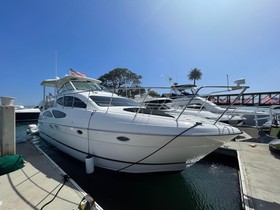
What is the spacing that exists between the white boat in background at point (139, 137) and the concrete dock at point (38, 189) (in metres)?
1.06

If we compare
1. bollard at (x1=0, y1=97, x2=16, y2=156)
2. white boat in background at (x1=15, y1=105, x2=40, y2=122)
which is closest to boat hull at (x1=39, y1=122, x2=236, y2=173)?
bollard at (x1=0, y1=97, x2=16, y2=156)

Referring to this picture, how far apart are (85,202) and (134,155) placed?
1.54 meters

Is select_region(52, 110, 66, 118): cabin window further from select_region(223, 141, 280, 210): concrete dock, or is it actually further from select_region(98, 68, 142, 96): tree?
select_region(98, 68, 142, 96): tree

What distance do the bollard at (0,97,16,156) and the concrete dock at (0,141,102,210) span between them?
819 millimetres

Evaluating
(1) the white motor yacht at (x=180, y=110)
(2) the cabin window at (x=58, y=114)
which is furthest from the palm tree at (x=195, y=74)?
(2) the cabin window at (x=58, y=114)

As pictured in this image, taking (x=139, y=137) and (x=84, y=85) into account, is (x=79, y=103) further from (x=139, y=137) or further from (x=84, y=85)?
(x=139, y=137)

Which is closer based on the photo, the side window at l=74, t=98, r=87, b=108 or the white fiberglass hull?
the white fiberglass hull

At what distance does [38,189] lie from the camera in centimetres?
352

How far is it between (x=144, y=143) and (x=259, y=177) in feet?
10.2

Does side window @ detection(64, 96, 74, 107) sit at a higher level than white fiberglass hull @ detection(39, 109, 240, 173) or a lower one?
higher

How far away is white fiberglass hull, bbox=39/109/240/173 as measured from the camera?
371 centimetres

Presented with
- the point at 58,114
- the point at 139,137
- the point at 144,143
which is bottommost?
the point at 144,143

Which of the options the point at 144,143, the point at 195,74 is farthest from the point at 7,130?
the point at 195,74

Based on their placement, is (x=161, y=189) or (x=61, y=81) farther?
(x=61, y=81)
